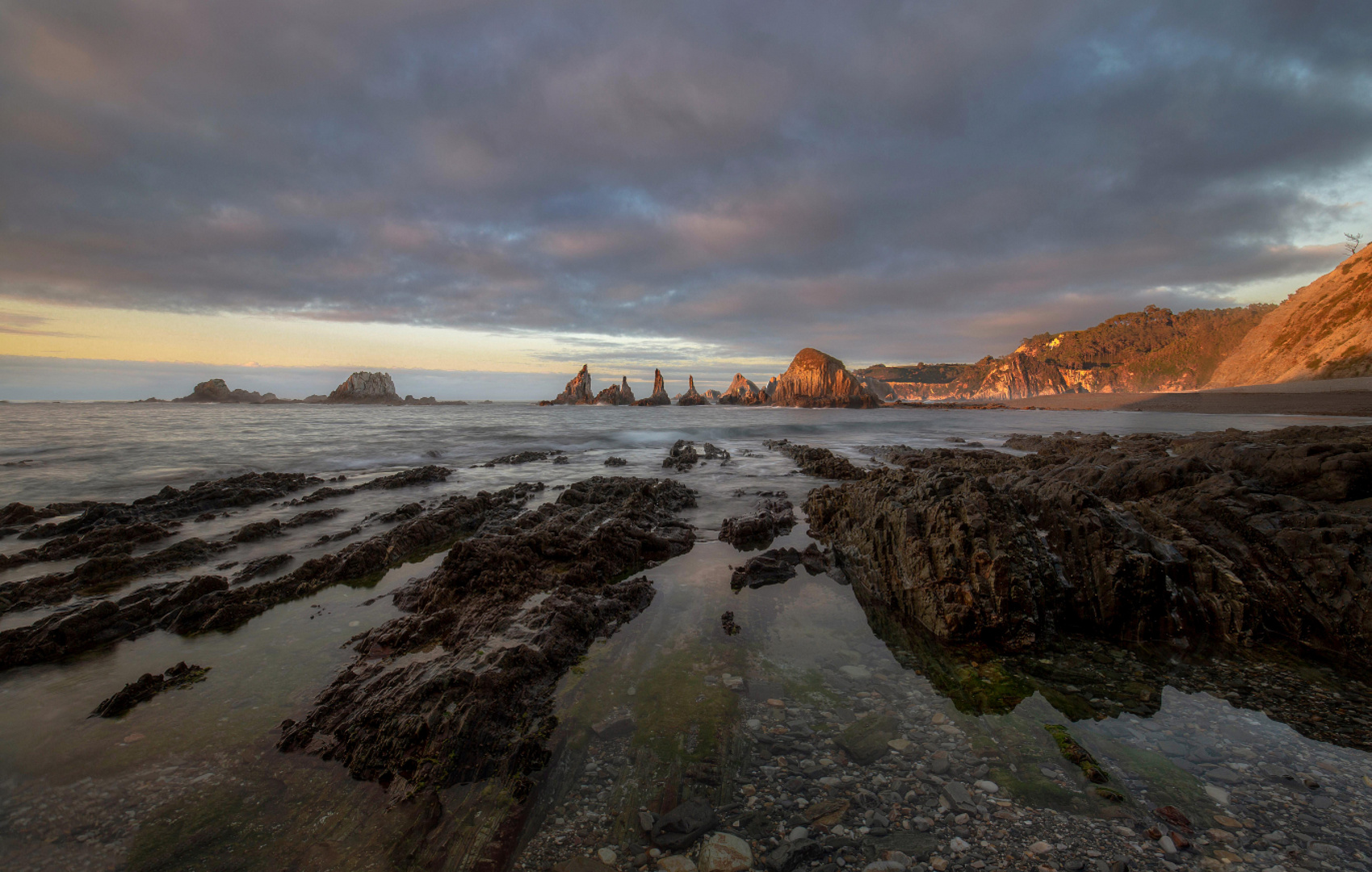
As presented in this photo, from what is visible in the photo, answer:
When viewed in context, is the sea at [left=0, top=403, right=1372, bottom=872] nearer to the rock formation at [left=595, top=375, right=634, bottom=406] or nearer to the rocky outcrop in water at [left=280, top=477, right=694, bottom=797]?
the rocky outcrop in water at [left=280, top=477, right=694, bottom=797]

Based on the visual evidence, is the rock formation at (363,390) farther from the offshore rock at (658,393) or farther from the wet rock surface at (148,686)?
the wet rock surface at (148,686)

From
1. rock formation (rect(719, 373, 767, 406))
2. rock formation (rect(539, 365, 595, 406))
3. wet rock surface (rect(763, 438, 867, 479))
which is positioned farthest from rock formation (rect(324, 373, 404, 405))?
wet rock surface (rect(763, 438, 867, 479))

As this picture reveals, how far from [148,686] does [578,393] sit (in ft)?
452

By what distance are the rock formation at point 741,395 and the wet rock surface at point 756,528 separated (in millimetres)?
145405

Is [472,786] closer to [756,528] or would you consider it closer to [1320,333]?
[756,528]

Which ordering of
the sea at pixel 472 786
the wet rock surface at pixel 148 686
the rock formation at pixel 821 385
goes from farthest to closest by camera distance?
the rock formation at pixel 821 385 → the wet rock surface at pixel 148 686 → the sea at pixel 472 786

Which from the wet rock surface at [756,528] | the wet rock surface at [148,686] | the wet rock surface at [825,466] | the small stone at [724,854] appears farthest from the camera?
the wet rock surface at [825,466]

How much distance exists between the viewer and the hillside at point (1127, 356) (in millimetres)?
115125

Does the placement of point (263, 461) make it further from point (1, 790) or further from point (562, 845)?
point (562, 845)

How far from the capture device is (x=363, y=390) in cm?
12531

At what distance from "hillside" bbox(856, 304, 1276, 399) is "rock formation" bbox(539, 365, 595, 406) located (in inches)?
5687

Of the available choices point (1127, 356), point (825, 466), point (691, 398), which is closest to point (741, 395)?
point (691, 398)

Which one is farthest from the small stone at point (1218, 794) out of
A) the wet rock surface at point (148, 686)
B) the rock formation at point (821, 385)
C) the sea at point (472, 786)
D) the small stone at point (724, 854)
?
the rock formation at point (821, 385)

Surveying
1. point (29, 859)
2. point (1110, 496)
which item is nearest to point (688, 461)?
point (1110, 496)
